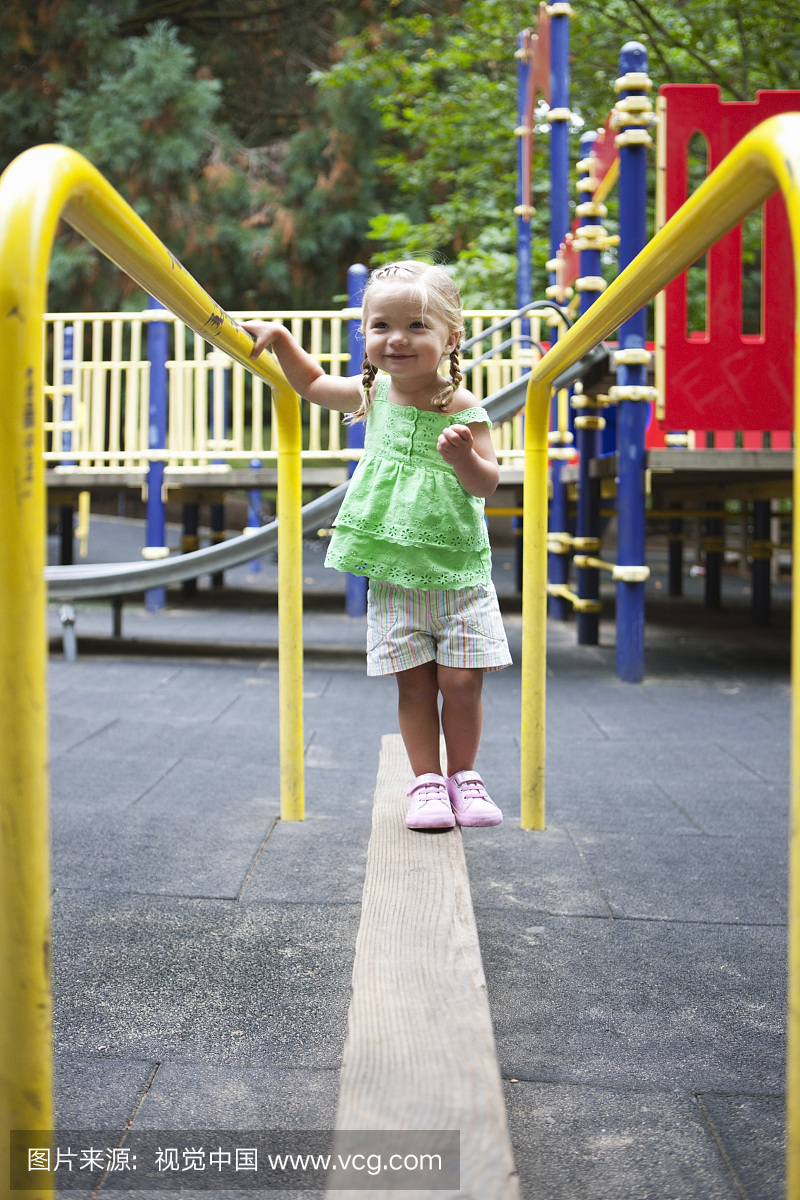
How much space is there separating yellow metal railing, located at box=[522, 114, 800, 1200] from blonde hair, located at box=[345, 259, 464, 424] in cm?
17

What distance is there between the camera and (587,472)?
17.0 ft

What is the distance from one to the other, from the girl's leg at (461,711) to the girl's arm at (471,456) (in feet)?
1.07

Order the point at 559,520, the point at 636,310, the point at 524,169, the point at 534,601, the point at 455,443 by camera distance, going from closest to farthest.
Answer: the point at 636,310, the point at 455,443, the point at 534,601, the point at 559,520, the point at 524,169

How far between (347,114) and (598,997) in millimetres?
11974

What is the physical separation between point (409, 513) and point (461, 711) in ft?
1.21

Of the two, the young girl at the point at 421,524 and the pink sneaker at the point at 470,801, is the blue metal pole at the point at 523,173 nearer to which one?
the young girl at the point at 421,524

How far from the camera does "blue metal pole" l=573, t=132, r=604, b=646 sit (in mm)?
4977

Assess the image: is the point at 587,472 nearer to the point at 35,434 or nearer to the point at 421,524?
the point at 421,524

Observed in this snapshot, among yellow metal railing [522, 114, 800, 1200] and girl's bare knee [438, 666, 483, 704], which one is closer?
yellow metal railing [522, 114, 800, 1200]

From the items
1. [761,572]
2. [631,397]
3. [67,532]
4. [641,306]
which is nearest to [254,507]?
[67,532]

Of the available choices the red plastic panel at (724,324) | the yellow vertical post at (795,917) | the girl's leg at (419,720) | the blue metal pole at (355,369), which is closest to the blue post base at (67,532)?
the blue metal pole at (355,369)

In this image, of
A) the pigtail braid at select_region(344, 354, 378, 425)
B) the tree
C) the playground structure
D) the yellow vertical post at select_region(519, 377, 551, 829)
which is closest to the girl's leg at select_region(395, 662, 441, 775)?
the yellow vertical post at select_region(519, 377, 551, 829)

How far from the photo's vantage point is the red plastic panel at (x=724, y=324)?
13.1 ft

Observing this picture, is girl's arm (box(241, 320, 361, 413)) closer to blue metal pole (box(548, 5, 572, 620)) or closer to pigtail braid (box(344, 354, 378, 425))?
pigtail braid (box(344, 354, 378, 425))
